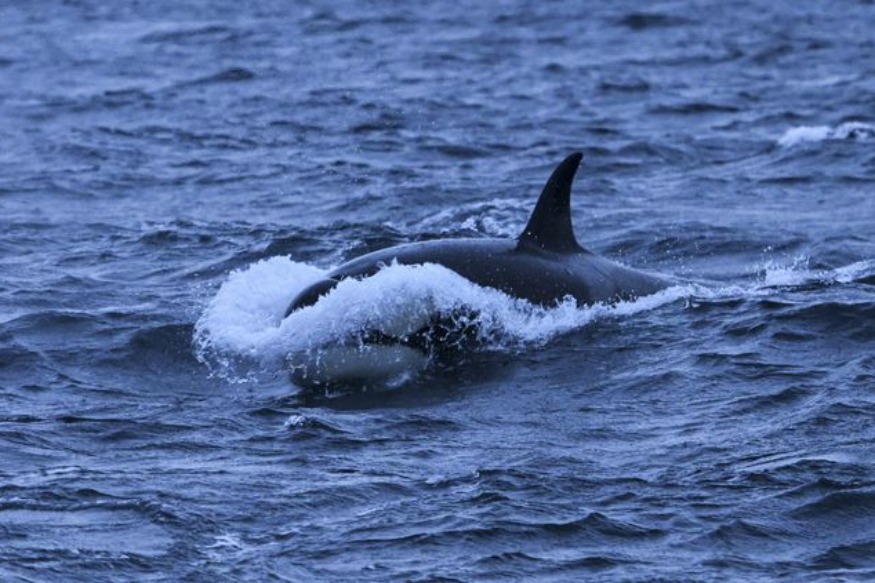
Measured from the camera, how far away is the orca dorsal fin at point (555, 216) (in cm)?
1491

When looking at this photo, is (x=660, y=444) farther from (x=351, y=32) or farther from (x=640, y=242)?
(x=351, y=32)

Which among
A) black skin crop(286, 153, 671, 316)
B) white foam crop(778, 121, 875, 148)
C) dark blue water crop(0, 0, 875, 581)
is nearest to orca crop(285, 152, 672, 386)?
black skin crop(286, 153, 671, 316)

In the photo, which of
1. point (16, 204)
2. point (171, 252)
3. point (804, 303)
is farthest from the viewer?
point (16, 204)

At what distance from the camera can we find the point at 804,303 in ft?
53.3

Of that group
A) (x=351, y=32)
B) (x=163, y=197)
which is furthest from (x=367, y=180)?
(x=351, y=32)

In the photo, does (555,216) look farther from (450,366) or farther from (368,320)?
(368,320)

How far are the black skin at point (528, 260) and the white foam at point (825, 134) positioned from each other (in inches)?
472

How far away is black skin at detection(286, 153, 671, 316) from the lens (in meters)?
14.7

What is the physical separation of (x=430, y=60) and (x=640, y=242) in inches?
673

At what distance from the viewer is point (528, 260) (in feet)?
49.3

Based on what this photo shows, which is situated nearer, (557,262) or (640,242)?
(557,262)

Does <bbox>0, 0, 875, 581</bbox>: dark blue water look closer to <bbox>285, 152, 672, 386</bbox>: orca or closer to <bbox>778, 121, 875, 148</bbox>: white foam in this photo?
<bbox>778, 121, 875, 148</bbox>: white foam

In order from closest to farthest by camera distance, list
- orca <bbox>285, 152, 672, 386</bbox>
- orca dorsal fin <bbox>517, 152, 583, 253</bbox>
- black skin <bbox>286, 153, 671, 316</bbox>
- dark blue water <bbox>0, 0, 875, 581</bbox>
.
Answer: dark blue water <bbox>0, 0, 875, 581</bbox>
orca <bbox>285, 152, 672, 386</bbox>
black skin <bbox>286, 153, 671, 316</bbox>
orca dorsal fin <bbox>517, 152, 583, 253</bbox>

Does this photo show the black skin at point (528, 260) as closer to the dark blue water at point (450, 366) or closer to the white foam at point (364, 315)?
the white foam at point (364, 315)
